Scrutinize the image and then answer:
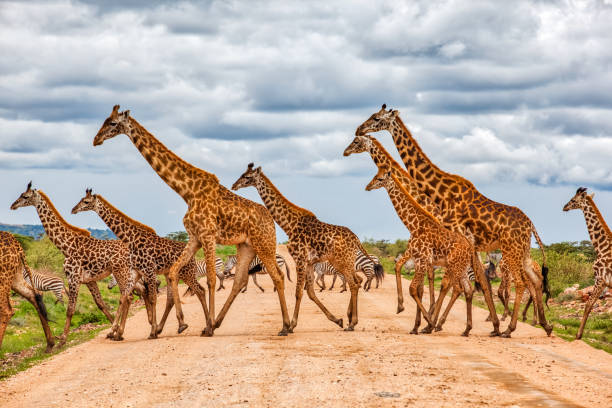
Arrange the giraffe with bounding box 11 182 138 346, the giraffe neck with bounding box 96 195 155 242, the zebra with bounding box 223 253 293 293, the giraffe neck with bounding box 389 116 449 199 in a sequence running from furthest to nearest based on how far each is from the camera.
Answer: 1. the zebra with bounding box 223 253 293 293
2. the giraffe neck with bounding box 389 116 449 199
3. the giraffe neck with bounding box 96 195 155 242
4. the giraffe with bounding box 11 182 138 346

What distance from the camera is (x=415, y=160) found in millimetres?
15391

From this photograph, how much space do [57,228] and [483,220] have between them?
890 centimetres

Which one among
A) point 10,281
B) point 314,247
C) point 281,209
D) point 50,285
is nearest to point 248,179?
point 281,209

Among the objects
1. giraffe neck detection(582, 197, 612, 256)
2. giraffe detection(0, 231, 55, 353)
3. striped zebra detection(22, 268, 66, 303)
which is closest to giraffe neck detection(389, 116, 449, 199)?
giraffe neck detection(582, 197, 612, 256)

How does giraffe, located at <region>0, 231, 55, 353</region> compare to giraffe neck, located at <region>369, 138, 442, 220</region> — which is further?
giraffe neck, located at <region>369, 138, 442, 220</region>

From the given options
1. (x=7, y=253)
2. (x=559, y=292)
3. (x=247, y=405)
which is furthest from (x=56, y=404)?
(x=559, y=292)

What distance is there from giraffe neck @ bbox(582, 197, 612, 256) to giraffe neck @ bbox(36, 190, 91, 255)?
426 inches

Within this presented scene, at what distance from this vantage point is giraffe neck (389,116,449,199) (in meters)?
15.1

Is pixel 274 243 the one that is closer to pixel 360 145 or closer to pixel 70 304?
pixel 360 145

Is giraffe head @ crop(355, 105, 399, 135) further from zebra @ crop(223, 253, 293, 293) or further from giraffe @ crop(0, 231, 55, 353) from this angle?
giraffe @ crop(0, 231, 55, 353)

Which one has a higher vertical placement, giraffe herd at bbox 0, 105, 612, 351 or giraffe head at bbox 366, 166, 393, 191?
giraffe head at bbox 366, 166, 393, 191

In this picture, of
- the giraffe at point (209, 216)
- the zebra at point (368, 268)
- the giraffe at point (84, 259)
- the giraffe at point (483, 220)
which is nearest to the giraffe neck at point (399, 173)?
the giraffe at point (483, 220)

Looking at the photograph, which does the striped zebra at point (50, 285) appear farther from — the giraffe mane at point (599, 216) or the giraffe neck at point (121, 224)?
the giraffe mane at point (599, 216)

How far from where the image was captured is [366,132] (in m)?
15.5
